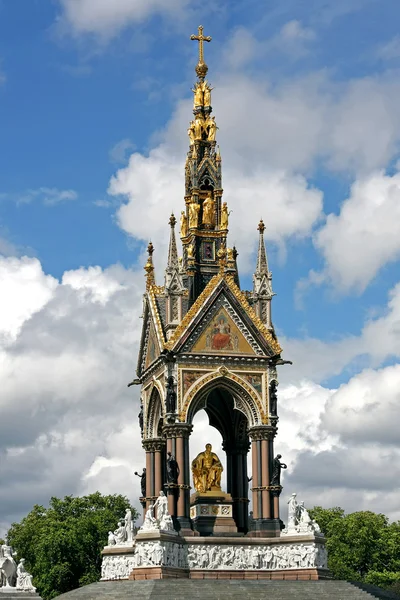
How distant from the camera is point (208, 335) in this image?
51.7 meters

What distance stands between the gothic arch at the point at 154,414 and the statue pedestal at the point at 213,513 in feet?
12.5

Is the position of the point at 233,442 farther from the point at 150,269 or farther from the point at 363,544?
the point at 363,544

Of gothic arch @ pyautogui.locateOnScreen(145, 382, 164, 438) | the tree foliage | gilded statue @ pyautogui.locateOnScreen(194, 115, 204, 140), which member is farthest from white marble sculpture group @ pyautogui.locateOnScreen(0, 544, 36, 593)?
the tree foliage

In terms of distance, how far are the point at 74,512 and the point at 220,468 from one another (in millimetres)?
31744

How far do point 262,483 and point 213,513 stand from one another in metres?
2.32

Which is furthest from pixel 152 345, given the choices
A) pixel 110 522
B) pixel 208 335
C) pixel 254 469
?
pixel 110 522

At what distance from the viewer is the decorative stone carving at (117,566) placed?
167 feet

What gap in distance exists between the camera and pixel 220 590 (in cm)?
4616

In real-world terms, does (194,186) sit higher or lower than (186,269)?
higher

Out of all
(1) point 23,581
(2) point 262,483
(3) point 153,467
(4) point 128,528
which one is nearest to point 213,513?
(2) point 262,483

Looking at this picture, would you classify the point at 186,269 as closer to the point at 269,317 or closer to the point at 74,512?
the point at 269,317

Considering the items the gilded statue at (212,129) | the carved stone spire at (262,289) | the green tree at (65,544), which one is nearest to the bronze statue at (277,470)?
the carved stone spire at (262,289)

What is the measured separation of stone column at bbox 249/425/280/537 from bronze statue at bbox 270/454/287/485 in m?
0.21

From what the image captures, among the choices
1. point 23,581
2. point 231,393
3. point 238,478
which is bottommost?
point 23,581
